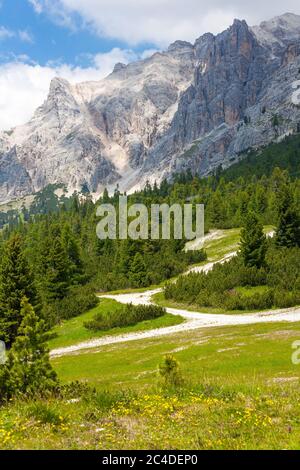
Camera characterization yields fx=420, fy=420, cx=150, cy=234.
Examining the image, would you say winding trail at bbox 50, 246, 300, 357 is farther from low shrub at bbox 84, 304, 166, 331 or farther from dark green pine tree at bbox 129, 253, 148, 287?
dark green pine tree at bbox 129, 253, 148, 287

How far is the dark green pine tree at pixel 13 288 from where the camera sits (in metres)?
49.5

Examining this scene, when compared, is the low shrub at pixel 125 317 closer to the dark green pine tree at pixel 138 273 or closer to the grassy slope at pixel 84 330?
the grassy slope at pixel 84 330

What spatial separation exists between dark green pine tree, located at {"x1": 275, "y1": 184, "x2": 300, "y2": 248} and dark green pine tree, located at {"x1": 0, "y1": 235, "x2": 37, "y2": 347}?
131 ft

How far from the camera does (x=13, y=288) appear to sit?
5134 cm

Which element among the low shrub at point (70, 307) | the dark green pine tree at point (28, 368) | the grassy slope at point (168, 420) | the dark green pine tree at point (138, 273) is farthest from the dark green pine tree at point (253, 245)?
the dark green pine tree at point (28, 368)

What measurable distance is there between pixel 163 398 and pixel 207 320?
114 feet

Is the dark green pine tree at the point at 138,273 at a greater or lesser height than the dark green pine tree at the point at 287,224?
lesser

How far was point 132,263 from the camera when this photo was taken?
74.9m

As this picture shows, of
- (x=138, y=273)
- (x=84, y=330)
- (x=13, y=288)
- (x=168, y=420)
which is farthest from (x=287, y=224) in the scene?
(x=168, y=420)

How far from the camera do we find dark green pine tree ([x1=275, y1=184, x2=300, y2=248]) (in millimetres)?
67500

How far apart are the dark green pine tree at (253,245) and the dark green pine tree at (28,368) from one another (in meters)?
45.4

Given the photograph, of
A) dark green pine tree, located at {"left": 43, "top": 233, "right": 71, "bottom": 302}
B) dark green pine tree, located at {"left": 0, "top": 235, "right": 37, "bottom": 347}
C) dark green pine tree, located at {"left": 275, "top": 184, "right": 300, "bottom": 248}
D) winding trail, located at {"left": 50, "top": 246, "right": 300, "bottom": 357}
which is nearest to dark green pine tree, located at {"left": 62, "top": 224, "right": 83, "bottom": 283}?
dark green pine tree, located at {"left": 43, "top": 233, "right": 71, "bottom": 302}

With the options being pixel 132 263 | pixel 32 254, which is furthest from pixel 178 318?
pixel 32 254

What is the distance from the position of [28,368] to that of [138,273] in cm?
5785
